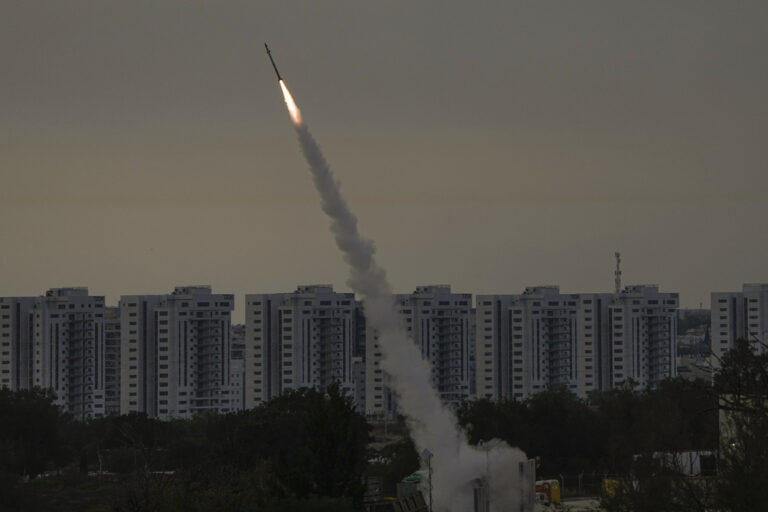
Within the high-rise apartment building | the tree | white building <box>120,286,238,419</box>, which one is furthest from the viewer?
the high-rise apartment building

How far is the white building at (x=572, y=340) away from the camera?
139 metres

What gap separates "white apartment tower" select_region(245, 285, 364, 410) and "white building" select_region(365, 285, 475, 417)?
2441 mm

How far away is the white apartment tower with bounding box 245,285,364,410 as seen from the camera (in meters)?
135

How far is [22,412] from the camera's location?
77.7 m

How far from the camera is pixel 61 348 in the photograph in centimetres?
13575

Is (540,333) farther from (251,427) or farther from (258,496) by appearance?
(258,496)

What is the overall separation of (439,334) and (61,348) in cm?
3139

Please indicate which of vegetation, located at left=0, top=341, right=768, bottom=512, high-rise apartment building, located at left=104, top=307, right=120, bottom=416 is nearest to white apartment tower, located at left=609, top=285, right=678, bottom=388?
high-rise apartment building, located at left=104, top=307, right=120, bottom=416

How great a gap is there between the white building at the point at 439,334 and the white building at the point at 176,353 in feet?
40.5

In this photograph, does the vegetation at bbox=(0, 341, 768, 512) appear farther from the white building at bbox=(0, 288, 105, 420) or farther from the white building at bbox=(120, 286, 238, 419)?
the white building at bbox=(0, 288, 105, 420)

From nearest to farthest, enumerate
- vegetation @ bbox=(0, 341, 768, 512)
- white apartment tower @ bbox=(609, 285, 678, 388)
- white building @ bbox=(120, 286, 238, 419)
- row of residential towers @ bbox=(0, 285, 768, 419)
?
vegetation @ bbox=(0, 341, 768, 512), white building @ bbox=(120, 286, 238, 419), row of residential towers @ bbox=(0, 285, 768, 419), white apartment tower @ bbox=(609, 285, 678, 388)

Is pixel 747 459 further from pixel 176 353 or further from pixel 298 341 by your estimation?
pixel 176 353

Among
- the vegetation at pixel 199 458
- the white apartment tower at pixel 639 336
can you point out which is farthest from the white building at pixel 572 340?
the vegetation at pixel 199 458

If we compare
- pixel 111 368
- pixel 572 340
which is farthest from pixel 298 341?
pixel 572 340
